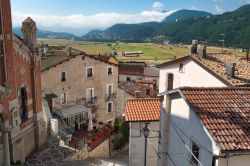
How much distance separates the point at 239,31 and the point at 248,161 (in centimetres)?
18133

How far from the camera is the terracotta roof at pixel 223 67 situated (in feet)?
66.0

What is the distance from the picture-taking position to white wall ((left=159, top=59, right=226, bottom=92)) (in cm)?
2206

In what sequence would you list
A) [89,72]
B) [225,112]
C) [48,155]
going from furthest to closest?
1. [89,72]
2. [48,155]
3. [225,112]

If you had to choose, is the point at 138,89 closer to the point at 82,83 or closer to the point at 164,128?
the point at 82,83

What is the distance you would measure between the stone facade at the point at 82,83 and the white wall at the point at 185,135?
2240 centimetres

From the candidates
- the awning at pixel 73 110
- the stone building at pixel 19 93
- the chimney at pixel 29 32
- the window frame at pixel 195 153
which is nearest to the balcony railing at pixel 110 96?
the awning at pixel 73 110

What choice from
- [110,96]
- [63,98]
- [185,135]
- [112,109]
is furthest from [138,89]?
[185,135]

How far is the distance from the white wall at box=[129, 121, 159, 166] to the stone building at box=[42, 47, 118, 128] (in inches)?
617

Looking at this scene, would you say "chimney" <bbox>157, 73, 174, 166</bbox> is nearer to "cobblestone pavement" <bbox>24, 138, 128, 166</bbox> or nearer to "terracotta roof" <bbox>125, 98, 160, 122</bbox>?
"terracotta roof" <bbox>125, 98, 160, 122</bbox>

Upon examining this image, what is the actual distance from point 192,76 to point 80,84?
17917 millimetres

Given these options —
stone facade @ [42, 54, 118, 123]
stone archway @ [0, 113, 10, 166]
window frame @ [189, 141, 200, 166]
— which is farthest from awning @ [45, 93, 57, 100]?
window frame @ [189, 141, 200, 166]

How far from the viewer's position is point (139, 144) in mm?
21562

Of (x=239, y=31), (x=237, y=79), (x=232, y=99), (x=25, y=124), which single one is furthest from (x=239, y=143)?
(x=239, y=31)

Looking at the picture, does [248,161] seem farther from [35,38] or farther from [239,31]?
[239,31]
